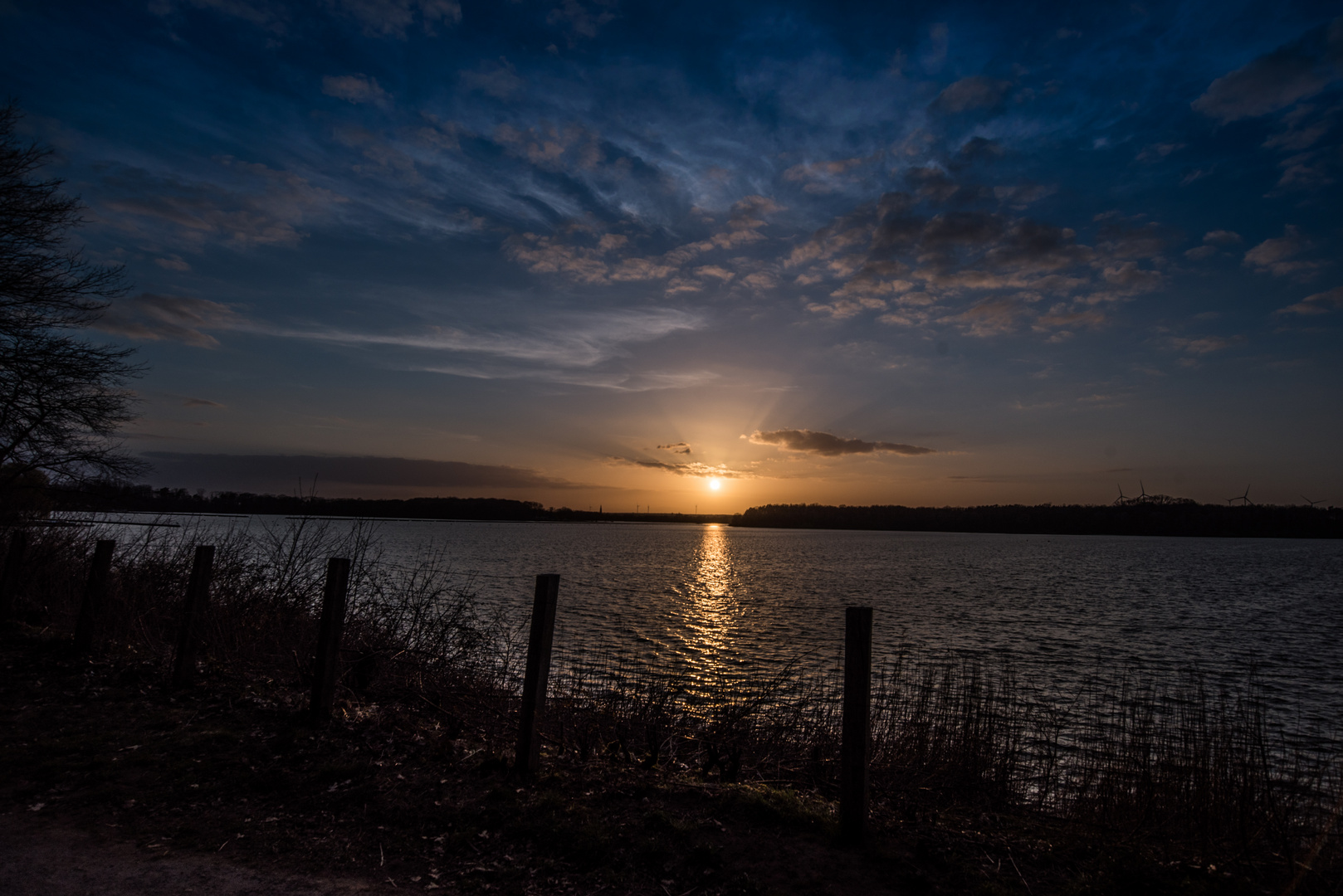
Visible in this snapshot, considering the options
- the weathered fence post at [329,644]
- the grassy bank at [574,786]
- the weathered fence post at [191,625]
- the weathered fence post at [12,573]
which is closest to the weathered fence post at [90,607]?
the grassy bank at [574,786]

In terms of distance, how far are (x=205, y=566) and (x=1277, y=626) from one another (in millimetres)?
35951

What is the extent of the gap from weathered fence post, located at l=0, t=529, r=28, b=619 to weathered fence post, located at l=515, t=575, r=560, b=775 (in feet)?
33.2

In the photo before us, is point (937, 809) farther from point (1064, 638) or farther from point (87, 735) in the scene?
point (1064, 638)

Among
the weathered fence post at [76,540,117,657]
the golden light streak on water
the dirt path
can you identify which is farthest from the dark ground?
the golden light streak on water

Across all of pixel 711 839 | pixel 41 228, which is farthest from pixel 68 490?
pixel 711 839

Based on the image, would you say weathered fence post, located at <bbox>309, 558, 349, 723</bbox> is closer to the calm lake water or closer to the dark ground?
the dark ground

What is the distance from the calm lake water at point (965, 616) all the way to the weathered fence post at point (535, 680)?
10844 mm

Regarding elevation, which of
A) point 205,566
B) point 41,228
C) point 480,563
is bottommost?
point 480,563

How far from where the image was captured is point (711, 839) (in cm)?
486

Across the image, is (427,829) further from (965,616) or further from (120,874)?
(965,616)

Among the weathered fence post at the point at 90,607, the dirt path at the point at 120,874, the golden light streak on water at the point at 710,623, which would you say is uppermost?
the weathered fence post at the point at 90,607

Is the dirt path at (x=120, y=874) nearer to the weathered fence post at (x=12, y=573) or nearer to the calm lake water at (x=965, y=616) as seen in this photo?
the weathered fence post at (x=12, y=573)

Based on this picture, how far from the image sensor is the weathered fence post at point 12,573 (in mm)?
10688

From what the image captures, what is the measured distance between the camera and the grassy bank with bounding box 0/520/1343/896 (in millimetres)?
4566
